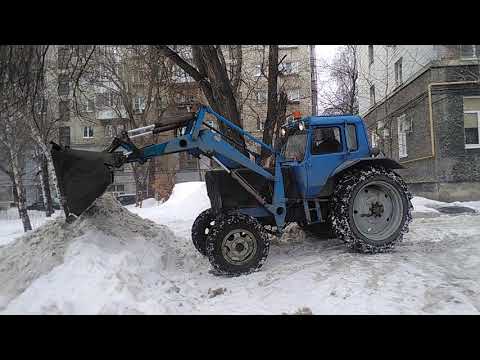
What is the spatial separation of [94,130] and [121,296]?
35.1 m

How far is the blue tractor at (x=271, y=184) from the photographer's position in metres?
5.86

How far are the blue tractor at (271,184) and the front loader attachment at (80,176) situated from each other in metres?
0.01

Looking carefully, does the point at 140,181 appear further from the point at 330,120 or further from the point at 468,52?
the point at 330,120

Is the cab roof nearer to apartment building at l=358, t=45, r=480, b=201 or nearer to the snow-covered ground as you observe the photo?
the snow-covered ground

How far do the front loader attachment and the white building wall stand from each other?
14.1 meters

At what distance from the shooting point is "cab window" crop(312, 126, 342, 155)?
678 cm

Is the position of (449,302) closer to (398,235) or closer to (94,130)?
(398,235)

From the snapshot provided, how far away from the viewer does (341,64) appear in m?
26.5

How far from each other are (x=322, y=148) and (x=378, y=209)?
141 cm

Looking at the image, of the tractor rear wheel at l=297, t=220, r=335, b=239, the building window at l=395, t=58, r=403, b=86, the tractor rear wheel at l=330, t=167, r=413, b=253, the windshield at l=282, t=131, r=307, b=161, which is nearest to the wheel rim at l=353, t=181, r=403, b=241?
the tractor rear wheel at l=330, t=167, r=413, b=253

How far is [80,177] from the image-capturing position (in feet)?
19.0

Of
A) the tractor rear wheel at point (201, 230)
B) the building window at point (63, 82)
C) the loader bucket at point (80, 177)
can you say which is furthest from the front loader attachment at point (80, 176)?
the building window at point (63, 82)

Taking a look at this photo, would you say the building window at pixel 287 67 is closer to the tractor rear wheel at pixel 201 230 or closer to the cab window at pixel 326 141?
the cab window at pixel 326 141

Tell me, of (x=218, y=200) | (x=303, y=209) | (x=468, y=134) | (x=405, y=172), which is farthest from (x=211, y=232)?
(x=405, y=172)
